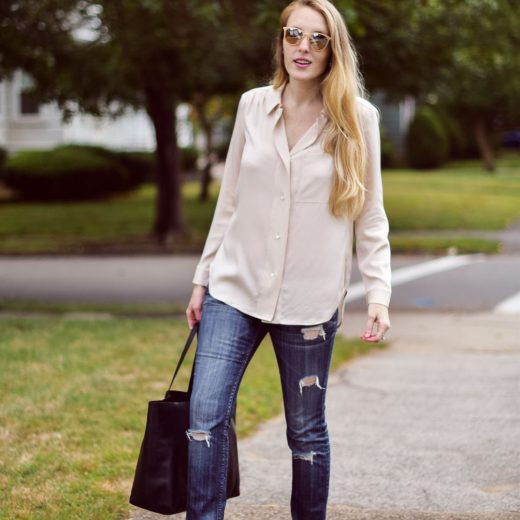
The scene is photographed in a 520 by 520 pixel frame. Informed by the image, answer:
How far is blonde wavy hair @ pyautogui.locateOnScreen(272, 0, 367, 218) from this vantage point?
11.1ft

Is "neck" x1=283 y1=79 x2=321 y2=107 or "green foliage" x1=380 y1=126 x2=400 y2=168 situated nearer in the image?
"neck" x1=283 y1=79 x2=321 y2=107

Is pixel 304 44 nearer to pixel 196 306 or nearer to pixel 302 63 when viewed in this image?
pixel 302 63

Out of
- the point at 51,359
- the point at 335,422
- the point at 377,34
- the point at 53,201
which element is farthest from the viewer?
the point at 53,201

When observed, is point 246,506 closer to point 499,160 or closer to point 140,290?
point 140,290

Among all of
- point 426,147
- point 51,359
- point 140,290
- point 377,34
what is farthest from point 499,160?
point 51,359

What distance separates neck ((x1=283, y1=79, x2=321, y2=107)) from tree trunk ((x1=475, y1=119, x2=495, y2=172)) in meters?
36.7

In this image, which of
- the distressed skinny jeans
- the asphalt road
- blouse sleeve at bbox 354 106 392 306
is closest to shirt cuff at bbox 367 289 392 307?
blouse sleeve at bbox 354 106 392 306

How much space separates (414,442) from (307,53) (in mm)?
2806

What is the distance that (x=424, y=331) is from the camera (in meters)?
9.41

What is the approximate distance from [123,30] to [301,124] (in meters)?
8.81

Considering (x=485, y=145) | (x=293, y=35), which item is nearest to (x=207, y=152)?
(x=485, y=145)

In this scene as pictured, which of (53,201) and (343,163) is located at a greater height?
(343,163)

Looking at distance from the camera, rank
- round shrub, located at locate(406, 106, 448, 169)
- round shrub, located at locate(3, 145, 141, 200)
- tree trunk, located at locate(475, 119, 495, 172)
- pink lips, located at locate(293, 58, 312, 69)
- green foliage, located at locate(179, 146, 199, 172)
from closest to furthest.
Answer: pink lips, located at locate(293, 58, 312, 69)
round shrub, located at locate(3, 145, 141, 200)
green foliage, located at locate(179, 146, 199, 172)
tree trunk, located at locate(475, 119, 495, 172)
round shrub, located at locate(406, 106, 448, 169)

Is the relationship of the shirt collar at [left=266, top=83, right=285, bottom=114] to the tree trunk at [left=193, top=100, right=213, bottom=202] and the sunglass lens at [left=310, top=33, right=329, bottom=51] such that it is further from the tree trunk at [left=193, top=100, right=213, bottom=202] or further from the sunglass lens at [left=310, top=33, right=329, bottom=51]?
the tree trunk at [left=193, top=100, right=213, bottom=202]
